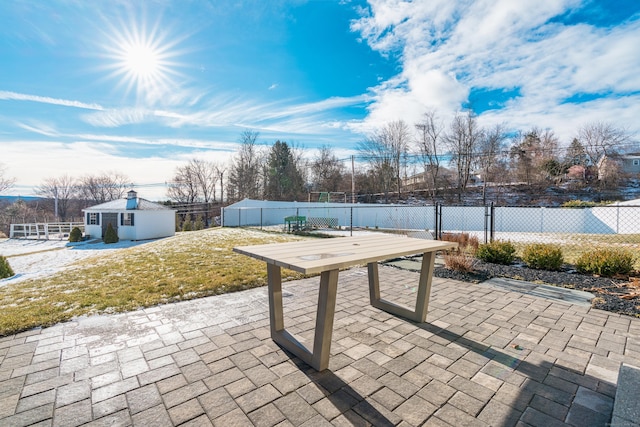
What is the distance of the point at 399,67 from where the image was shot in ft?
39.3

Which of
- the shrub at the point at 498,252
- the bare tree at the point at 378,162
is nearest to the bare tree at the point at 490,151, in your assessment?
the bare tree at the point at 378,162

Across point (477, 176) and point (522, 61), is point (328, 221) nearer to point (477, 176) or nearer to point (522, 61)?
point (522, 61)

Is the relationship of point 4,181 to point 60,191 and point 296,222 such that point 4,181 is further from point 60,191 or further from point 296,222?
point 296,222

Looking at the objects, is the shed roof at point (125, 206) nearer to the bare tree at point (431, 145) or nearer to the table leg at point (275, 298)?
the table leg at point (275, 298)

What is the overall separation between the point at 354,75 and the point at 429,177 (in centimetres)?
1737

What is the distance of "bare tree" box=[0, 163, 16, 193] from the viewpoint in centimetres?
2648

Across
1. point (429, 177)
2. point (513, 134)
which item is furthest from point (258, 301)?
point (513, 134)

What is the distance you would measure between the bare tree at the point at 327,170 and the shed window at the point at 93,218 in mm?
17279

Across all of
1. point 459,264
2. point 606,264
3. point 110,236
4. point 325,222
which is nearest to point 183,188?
point 110,236

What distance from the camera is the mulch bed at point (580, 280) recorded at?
332 cm

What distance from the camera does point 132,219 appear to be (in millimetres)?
17578

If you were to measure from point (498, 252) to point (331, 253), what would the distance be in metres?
5.05

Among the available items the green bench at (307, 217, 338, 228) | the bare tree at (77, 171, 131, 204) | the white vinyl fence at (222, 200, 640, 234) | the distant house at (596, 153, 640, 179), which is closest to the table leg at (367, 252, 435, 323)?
the white vinyl fence at (222, 200, 640, 234)

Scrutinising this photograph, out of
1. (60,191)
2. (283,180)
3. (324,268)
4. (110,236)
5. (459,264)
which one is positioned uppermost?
(283,180)
